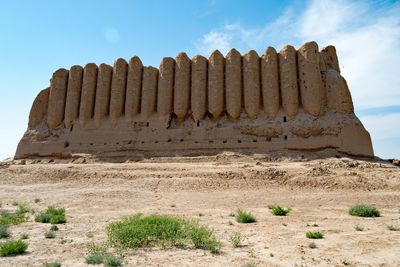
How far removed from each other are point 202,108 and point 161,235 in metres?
16.5

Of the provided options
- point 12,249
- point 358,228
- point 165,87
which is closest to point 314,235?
point 358,228

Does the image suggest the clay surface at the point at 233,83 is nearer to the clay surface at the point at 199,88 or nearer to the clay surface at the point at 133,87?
the clay surface at the point at 199,88

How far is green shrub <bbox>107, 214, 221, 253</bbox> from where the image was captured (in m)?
7.33

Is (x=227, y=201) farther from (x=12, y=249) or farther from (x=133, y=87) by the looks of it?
(x=133, y=87)

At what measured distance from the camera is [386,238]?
8.18 meters

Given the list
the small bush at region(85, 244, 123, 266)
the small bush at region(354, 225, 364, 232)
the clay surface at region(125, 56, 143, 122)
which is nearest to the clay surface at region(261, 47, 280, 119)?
the clay surface at region(125, 56, 143, 122)

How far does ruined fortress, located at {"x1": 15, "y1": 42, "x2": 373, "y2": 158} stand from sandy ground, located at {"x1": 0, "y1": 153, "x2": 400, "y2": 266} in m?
1.61

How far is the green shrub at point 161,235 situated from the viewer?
733 cm

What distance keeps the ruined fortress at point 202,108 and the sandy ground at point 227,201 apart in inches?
63.5

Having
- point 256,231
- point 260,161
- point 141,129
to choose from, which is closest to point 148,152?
point 141,129

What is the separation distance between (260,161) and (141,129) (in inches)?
331

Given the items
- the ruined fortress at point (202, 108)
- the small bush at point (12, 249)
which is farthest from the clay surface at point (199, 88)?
the small bush at point (12, 249)

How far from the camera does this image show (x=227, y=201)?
48.5ft

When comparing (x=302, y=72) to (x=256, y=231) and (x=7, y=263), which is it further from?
(x=7, y=263)
